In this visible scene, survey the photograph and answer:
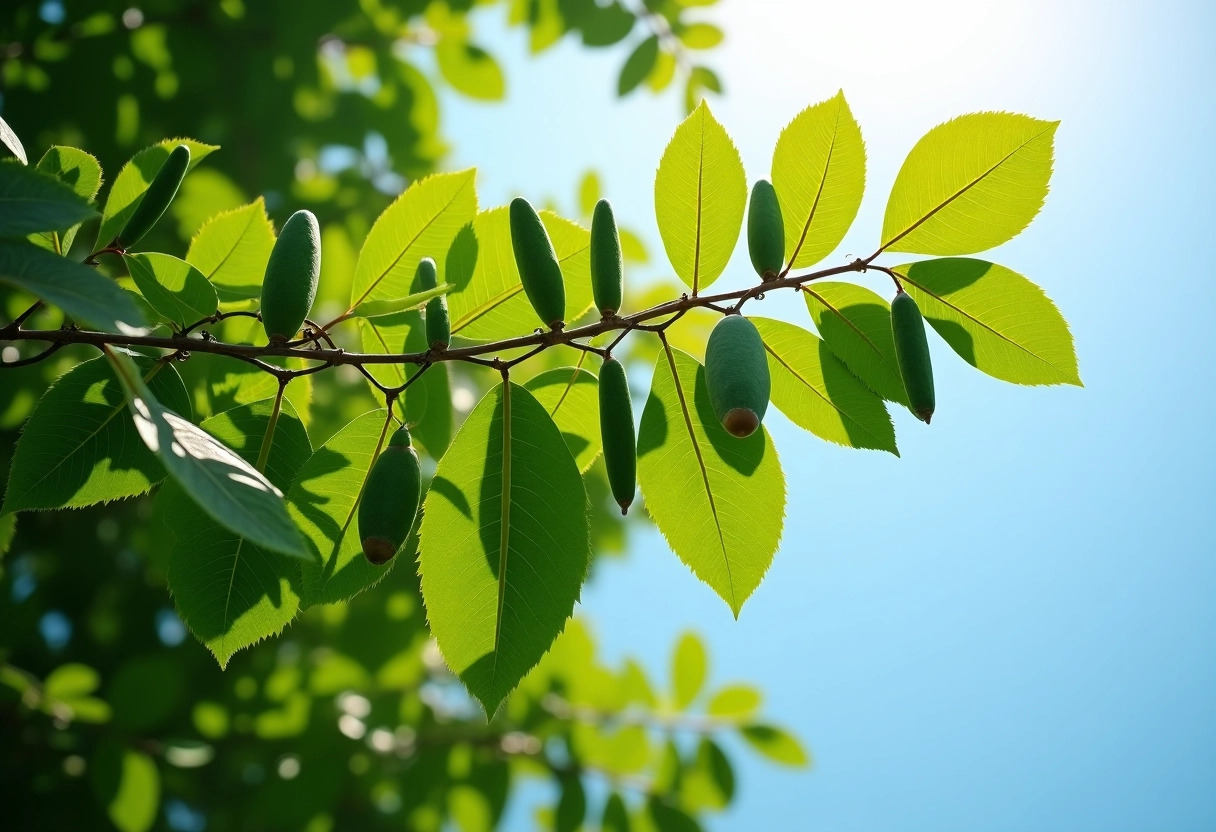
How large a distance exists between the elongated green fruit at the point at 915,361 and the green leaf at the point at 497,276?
0.42m

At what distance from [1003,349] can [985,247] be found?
0.12m

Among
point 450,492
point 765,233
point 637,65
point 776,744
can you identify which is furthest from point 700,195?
point 776,744

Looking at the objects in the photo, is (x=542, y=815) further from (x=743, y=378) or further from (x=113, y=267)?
(x=743, y=378)

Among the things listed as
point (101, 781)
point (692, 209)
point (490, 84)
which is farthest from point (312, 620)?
point (692, 209)

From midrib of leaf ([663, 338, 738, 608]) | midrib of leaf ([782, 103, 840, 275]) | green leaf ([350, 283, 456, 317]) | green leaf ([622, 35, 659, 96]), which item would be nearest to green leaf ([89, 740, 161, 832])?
green leaf ([350, 283, 456, 317])

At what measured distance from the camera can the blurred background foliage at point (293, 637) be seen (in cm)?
244

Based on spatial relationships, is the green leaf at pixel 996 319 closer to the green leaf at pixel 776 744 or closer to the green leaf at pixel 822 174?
the green leaf at pixel 822 174

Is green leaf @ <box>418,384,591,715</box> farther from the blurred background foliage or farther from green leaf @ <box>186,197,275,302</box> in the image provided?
the blurred background foliage

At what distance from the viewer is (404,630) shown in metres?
2.75

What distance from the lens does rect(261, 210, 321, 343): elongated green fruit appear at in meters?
0.89

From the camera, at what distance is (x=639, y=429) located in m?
1.05

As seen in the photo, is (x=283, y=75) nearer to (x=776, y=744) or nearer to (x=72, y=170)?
(x=72, y=170)

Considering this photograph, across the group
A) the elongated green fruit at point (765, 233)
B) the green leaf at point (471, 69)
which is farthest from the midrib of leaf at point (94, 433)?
the green leaf at point (471, 69)

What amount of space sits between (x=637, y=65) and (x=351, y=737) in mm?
2140
